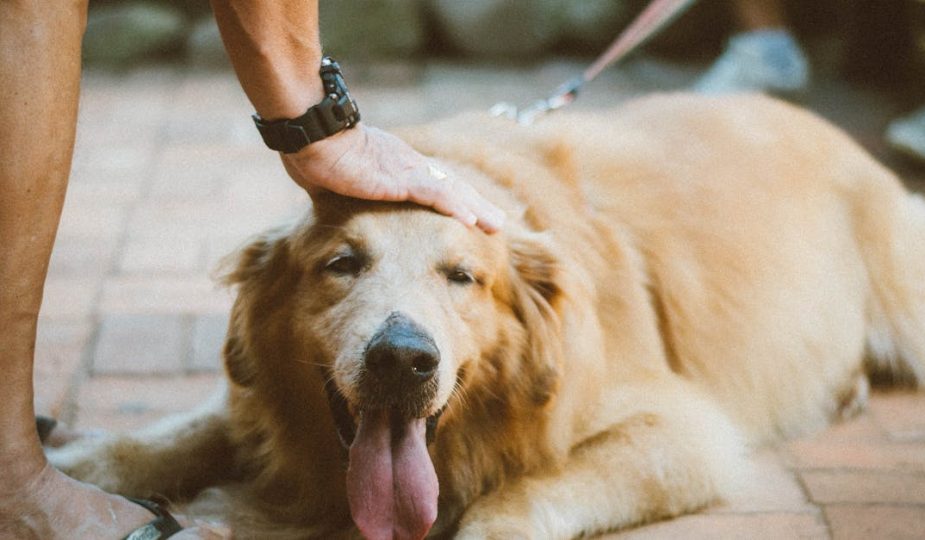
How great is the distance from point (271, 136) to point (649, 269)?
116 centimetres

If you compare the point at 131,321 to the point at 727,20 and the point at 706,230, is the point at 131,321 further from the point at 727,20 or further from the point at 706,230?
the point at 727,20

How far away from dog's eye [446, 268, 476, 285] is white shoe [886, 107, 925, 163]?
11.0 ft

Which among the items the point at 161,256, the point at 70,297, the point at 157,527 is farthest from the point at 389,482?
the point at 161,256

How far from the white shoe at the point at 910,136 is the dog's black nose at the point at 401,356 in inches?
143

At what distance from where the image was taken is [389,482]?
2.25m

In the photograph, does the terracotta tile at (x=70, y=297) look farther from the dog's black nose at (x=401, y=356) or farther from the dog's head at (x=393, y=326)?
the dog's black nose at (x=401, y=356)

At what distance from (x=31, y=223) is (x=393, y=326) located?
2.29 feet

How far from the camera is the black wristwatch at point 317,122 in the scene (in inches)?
90.2

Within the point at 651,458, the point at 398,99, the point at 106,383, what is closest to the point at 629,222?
the point at 651,458

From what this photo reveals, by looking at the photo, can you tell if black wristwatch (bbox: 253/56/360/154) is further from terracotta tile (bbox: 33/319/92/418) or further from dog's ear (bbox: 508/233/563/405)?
terracotta tile (bbox: 33/319/92/418)

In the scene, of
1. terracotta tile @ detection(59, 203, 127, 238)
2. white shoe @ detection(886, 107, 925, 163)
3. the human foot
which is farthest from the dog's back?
terracotta tile @ detection(59, 203, 127, 238)

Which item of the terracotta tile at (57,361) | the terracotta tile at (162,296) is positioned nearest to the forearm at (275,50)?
the terracotta tile at (57,361)

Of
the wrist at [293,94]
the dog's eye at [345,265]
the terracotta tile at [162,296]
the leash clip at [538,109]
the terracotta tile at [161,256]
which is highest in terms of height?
the wrist at [293,94]

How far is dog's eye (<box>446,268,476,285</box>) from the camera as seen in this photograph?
2408 millimetres
